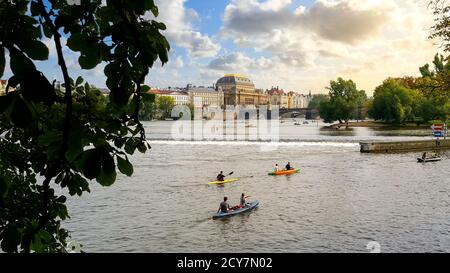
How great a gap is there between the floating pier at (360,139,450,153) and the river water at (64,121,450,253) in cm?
1022

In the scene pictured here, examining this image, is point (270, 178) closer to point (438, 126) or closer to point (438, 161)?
point (438, 161)

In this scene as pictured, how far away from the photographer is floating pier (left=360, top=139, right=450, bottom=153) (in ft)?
225

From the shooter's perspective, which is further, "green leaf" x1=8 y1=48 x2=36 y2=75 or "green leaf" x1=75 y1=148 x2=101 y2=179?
"green leaf" x1=75 y1=148 x2=101 y2=179

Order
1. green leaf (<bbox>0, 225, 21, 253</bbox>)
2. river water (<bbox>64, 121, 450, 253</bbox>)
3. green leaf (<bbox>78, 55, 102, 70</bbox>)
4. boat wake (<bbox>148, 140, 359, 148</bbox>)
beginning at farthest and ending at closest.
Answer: boat wake (<bbox>148, 140, 359, 148</bbox>) < river water (<bbox>64, 121, 450, 253</bbox>) < green leaf (<bbox>0, 225, 21, 253</bbox>) < green leaf (<bbox>78, 55, 102, 70</bbox>)

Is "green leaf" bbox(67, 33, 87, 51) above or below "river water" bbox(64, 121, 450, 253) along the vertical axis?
above

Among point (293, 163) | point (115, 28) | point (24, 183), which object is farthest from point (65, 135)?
point (293, 163)

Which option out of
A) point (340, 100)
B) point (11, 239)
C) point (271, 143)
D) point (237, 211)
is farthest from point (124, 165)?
point (340, 100)

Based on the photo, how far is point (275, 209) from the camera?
32.6 metres

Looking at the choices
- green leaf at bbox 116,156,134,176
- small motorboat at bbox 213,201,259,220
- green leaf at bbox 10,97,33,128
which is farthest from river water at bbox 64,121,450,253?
green leaf at bbox 10,97,33,128

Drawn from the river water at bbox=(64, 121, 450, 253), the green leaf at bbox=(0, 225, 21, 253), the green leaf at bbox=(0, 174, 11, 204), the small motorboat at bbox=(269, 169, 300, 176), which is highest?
the green leaf at bbox=(0, 174, 11, 204)

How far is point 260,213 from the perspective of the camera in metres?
31.5

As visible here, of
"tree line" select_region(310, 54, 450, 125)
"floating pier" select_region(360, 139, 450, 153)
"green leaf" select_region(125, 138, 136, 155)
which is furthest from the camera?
"tree line" select_region(310, 54, 450, 125)

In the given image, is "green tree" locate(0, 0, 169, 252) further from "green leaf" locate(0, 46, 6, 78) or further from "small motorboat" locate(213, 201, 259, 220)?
"small motorboat" locate(213, 201, 259, 220)

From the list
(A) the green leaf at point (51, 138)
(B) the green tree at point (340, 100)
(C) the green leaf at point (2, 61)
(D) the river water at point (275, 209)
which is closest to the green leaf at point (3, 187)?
(A) the green leaf at point (51, 138)
